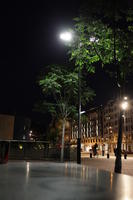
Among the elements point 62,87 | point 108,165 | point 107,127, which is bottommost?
point 108,165

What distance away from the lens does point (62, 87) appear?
77.3 feet

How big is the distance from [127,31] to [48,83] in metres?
9.46

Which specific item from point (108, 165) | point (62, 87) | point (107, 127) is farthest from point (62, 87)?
point (107, 127)

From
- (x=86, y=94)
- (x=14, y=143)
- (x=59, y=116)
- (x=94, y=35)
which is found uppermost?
(x=94, y=35)

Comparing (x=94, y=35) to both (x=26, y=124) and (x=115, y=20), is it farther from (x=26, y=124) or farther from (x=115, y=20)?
(x=26, y=124)

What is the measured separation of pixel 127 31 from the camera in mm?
14047

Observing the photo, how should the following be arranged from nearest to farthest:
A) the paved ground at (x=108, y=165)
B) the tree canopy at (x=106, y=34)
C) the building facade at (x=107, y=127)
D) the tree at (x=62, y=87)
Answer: the tree canopy at (x=106, y=34) → the paved ground at (x=108, y=165) → the tree at (x=62, y=87) → the building facade at (x=107, y=127)

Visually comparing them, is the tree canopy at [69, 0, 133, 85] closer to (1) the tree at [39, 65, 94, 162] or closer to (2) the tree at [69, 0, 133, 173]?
(2) the tree at [69, 0, 133, 173]

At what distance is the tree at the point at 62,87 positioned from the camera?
72.0 ft

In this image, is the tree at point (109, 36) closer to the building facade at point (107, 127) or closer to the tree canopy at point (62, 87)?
the tree canopy at point (62, 87)

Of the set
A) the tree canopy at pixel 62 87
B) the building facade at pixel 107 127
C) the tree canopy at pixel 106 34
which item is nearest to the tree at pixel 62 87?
the tree canopy at pixel 62 87

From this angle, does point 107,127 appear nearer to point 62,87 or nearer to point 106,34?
point 62,87

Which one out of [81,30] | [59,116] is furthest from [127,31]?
[59,116]

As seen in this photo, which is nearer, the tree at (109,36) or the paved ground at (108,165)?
the tree at (109,36)
